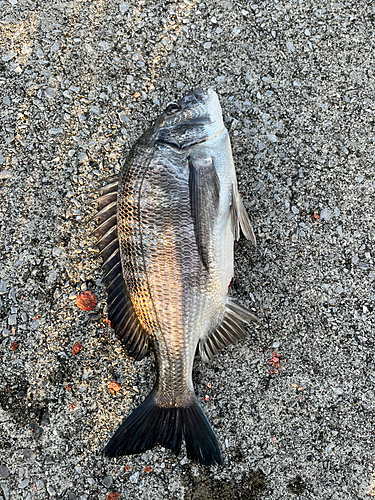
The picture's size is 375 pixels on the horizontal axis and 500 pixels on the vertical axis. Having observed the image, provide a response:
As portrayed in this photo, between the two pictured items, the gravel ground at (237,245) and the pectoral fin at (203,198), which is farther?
the gravel ground at (237,245)

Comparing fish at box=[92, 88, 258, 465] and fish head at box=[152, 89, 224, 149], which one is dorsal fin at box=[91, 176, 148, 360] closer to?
fish at box=[92, 88, 258, 465]

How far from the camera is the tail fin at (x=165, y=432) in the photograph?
84.3 inches

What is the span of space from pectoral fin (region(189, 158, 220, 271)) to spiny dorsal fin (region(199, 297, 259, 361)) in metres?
0.35

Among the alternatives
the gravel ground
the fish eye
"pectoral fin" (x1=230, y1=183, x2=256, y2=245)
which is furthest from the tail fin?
the fish eye

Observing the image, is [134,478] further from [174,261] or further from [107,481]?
[174,261]

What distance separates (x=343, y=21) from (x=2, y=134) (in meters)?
2.36

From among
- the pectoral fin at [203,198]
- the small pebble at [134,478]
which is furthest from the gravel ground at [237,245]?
the pectoral fin at [203,198]

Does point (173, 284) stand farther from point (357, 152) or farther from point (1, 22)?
point (1, 22)

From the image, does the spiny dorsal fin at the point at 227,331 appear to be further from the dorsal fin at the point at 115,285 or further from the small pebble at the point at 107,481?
the small pebble at the point at 107,481

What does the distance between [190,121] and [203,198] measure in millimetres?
477

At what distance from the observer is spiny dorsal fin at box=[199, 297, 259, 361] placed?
7.41ft

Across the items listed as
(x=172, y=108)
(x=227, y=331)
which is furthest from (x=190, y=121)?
(x=227, y=331)

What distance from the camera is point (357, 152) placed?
259 cm

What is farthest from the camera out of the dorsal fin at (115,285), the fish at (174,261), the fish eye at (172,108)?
the fish eye at (172,108)
